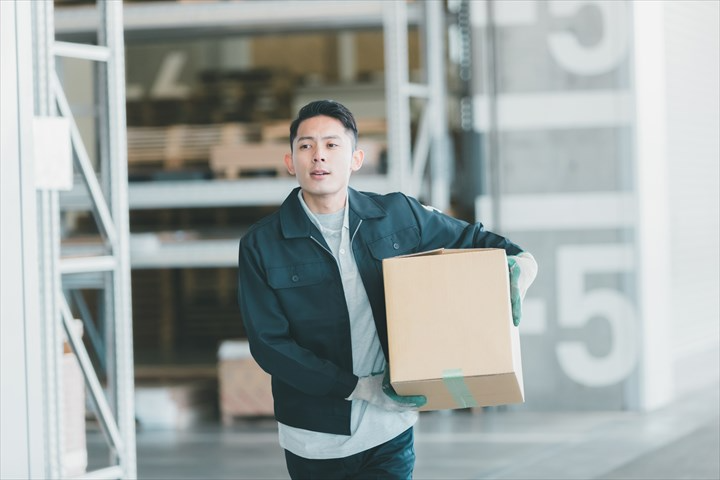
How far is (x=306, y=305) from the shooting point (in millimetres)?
3184

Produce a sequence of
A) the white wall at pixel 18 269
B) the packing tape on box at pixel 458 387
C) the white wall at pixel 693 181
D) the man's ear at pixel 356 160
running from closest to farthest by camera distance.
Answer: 1. the packing tape on box at pixel 458 387
2. the man's ear at pixel 356 160
3. the white wall at pixel 18 269
4. the white wall at pixel 693 181

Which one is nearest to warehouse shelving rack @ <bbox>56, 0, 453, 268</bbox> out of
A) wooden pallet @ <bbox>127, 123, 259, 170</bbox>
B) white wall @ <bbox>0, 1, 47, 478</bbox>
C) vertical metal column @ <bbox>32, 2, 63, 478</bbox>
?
wooden pallet @ <bbox>127, 123, 259, 170</bbox>

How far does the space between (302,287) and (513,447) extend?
4673mm

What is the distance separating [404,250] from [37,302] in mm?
2090

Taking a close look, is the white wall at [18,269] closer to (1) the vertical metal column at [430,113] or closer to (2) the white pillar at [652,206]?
(1) the vertical metal column at [430,113]

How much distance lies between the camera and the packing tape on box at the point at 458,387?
3068mm

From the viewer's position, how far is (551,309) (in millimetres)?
8930

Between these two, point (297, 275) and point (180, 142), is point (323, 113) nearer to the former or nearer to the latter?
point (297, 275)

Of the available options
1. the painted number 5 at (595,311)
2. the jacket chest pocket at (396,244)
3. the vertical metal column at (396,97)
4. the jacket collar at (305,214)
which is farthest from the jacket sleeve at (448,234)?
the painted number 5 at (595,311)

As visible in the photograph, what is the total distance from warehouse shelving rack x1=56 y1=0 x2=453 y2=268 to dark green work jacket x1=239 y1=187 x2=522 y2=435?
4.97 metres

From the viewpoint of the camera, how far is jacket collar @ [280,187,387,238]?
3184 millimetres

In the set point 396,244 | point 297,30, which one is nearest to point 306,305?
point 396,244

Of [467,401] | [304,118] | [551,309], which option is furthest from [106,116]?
[551,309]

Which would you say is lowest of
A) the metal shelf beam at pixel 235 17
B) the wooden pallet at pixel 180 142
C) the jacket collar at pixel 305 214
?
the jacket collar at pixel 305 214
